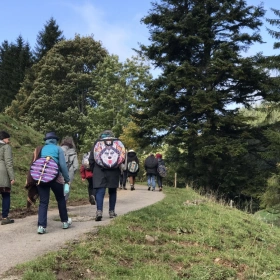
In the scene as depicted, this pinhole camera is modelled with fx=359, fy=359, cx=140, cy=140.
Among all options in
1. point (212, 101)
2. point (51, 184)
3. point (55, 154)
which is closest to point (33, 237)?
point (51, 184)

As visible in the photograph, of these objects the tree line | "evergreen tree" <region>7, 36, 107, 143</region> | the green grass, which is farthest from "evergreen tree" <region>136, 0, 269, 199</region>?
"evergreen tree" <region>7, 36, 107, 143</region>

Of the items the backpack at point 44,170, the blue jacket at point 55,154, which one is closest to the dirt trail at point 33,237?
the backpack at point 44,170

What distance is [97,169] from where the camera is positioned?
7.33m

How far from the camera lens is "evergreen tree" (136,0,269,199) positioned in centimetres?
2134

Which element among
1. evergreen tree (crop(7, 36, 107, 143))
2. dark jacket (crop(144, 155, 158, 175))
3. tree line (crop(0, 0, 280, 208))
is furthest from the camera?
evergreen tree (crop(7, 36, 107, 143))

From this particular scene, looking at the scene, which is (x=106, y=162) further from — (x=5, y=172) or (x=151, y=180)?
(x=151, y=180)

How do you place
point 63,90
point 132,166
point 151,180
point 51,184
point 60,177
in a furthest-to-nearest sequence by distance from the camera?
point 63,90, point 151,180, point 132,166, point 60,177, point 51,184

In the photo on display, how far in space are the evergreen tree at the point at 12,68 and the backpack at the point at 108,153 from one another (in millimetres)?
45897

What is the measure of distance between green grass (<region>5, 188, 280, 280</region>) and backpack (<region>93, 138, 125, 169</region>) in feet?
3.76

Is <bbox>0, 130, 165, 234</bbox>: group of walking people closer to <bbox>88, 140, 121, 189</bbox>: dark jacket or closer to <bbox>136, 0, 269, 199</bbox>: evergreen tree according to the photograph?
<bbox>88, 140, 121, 189</bbox>: dark jacket

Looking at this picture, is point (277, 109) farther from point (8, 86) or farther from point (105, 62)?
point (8, 86)

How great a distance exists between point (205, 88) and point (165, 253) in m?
18.9

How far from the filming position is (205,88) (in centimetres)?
2348

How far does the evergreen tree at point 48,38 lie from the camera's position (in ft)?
165
